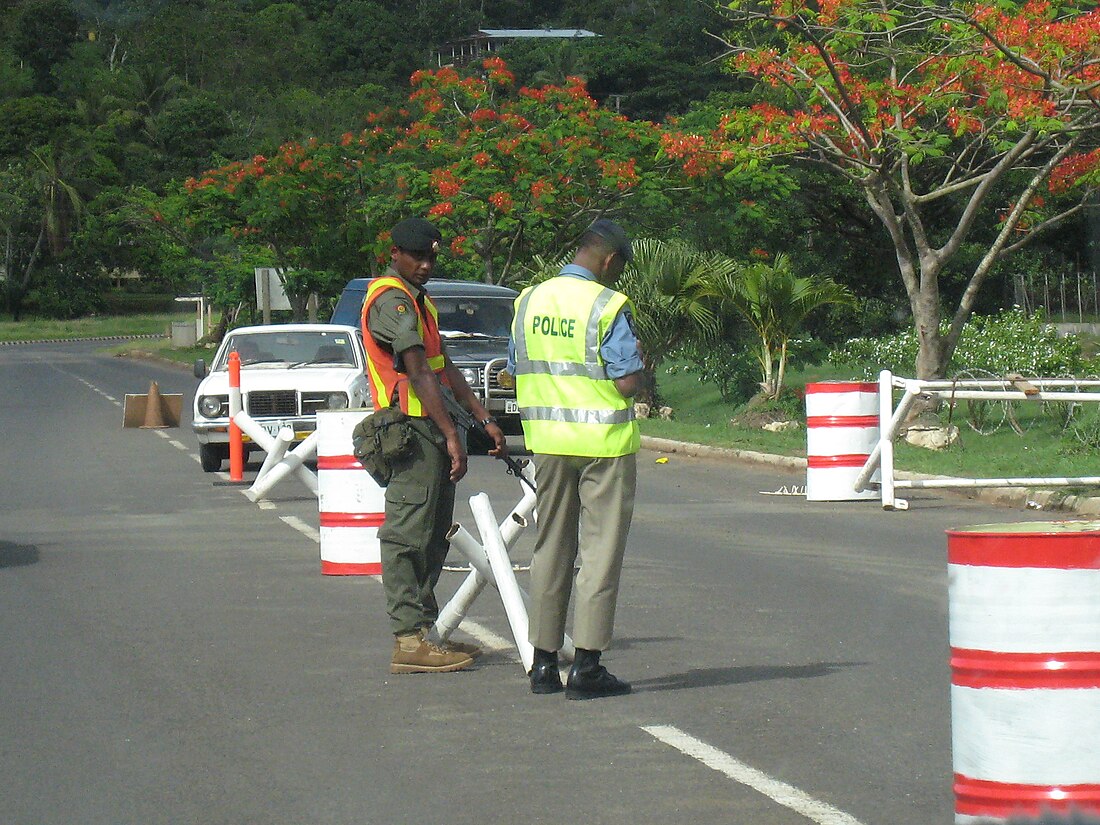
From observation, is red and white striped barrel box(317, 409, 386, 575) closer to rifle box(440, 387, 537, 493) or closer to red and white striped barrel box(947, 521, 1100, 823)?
rifle box(440, 387, 537, 493)

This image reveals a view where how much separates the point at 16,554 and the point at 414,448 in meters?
5.82

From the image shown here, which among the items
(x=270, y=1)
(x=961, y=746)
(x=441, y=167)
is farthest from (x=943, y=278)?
(x=270, y=1)

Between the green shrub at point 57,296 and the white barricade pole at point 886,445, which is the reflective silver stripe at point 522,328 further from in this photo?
the green shrub at point 57,296

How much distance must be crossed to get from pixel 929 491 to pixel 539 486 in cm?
928

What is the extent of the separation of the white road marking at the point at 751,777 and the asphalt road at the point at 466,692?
12 mm

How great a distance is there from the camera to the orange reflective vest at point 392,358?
25.8 feet

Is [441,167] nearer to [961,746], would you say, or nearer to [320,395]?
[320,395]

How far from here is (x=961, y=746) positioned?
475cm

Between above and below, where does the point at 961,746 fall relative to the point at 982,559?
below

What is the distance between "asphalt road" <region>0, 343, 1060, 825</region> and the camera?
5.90 metres

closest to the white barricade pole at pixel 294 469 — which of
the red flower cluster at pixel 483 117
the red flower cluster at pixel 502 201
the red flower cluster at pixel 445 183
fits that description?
the red flower cluster at pixel 502 201

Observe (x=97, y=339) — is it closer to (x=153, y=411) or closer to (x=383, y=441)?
(x=153, y=411)

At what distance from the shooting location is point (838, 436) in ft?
49.6

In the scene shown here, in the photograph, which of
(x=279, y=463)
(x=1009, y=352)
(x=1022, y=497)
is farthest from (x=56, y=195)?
(x=1022, y=497)
